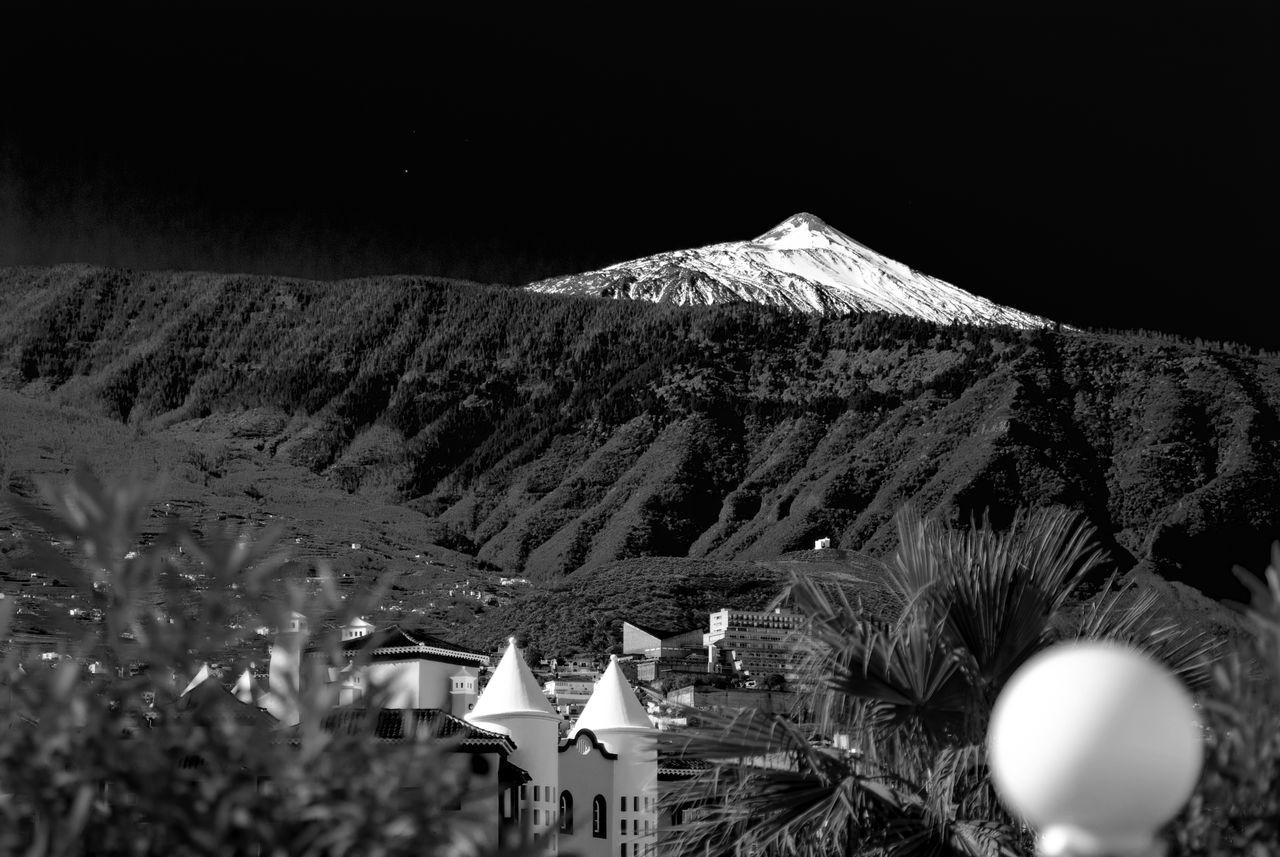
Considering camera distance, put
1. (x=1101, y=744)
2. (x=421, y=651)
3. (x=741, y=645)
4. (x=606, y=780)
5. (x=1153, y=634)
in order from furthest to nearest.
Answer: (x=741, y=645)
(x=421, y=651)
(x=606, y=780)
(x=1153, y=634)
(x=1101, y=744)

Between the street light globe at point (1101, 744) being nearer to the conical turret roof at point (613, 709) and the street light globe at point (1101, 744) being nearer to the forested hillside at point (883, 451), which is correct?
the conical turret roof at point (613, 709)

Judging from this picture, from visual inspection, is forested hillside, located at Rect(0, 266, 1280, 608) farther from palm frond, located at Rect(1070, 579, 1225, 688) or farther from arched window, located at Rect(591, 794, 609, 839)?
palm frond, located at Rect(1070, 579, 1225, 688)

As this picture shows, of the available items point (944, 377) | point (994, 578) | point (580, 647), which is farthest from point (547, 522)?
point (994, 578)

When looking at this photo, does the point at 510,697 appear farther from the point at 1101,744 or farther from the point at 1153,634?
the point at 1101,744

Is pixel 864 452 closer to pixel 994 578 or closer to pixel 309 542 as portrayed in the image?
pixel 309 542

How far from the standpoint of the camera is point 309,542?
5763 inches

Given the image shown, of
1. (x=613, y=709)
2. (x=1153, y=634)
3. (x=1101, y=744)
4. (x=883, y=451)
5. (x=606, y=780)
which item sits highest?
(x=883, y=451)

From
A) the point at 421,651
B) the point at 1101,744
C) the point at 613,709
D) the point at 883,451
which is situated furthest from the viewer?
the point at 883,451

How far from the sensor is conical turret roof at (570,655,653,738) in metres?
35.2

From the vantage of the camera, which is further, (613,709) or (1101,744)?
(613,709)

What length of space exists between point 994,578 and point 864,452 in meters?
140

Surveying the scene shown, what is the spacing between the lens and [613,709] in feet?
116

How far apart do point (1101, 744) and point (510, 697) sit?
29.9 metres

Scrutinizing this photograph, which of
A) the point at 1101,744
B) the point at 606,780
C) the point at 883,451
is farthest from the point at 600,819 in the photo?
the point at 883,451
